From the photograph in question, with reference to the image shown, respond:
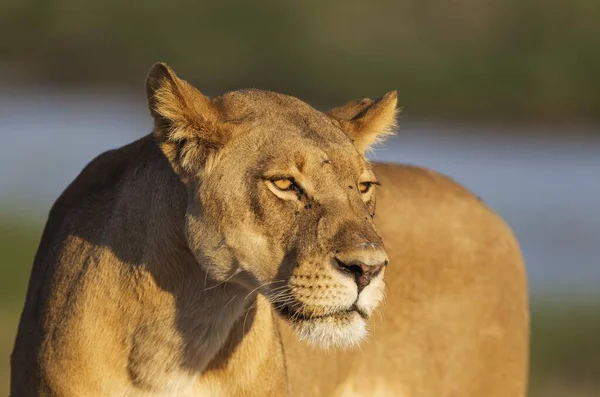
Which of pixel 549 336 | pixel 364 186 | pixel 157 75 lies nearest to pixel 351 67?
pixel 549 336

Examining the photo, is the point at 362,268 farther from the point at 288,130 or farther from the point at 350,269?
the point at 288,130

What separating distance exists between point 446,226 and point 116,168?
5.33 ft

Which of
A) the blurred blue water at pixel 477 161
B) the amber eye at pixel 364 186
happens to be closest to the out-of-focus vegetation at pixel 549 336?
the blurred blue water at pixel 477 161

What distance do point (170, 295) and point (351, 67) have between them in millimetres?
17537

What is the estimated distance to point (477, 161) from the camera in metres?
17.9

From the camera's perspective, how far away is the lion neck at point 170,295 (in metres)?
5.00

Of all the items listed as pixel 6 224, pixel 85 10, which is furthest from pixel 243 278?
pixel 85 10

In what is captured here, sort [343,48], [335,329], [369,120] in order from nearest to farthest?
[335,329]
[369,120]
[343,48]

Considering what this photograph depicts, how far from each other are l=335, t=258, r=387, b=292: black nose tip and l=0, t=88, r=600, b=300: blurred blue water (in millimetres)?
6510

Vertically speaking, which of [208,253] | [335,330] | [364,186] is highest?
[364,186]

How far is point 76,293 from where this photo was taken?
16.6ft

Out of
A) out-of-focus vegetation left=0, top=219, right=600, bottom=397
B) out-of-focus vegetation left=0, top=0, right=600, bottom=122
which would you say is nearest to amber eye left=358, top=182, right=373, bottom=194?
out-of-focus vegetation left=0, top=219, right=600, bottom=397

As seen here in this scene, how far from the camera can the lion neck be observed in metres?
5.00

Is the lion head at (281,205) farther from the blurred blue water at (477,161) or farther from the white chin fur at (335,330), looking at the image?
the blurred blue water at (477,161)
